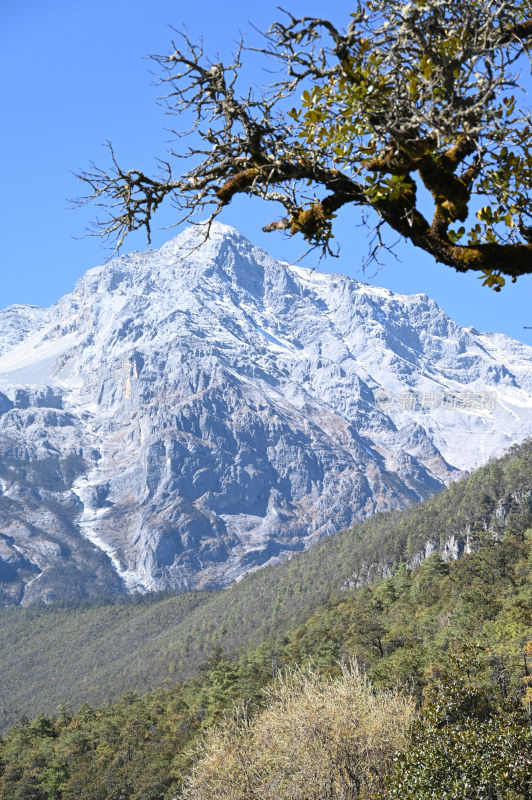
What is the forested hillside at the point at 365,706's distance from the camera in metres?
20.2

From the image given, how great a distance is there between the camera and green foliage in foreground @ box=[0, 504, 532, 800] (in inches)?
703

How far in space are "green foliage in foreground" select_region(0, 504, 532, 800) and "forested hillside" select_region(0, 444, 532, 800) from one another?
112 mm

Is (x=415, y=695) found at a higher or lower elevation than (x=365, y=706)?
lower

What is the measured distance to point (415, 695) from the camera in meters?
45.1

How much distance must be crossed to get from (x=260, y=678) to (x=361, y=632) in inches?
477

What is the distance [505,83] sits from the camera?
563 centimetres

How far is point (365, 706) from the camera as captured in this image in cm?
2683

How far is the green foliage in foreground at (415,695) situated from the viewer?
17.8m

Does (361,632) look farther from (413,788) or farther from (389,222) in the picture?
(389,222)

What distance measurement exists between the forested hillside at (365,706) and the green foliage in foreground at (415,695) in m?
0.11

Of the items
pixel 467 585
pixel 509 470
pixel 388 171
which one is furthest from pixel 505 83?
pixel 509 470

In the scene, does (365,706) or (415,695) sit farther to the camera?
(415,695)

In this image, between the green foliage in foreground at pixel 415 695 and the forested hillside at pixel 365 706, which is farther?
the forested hillside at pixel 365 706

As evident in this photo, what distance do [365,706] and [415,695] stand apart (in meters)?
20.6
